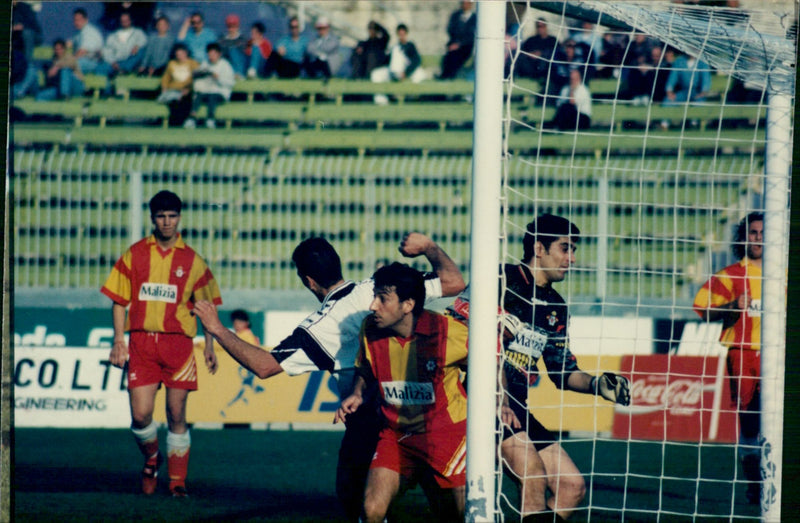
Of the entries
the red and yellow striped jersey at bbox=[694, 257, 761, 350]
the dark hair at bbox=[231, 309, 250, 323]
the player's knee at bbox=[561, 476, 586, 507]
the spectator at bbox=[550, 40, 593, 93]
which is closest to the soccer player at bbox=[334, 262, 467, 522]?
the player's knee at bbox=[561, 476, 586, 507]

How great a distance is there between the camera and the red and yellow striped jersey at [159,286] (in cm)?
668

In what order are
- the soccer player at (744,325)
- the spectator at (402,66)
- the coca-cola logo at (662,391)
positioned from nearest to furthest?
the soccer player at (744,325), the coca-cola logo at (662,391), the spectator at (402,66)

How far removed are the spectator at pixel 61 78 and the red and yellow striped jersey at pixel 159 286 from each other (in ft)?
22.0

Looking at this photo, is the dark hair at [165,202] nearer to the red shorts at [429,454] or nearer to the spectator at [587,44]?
the red shorts at [429,454]

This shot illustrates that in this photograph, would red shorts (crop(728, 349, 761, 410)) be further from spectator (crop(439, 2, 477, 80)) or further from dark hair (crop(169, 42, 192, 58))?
dark hair (crop(169, 42, 192, 58))

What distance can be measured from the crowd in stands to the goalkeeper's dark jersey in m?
7.42

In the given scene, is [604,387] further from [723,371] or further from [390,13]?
[390,13]

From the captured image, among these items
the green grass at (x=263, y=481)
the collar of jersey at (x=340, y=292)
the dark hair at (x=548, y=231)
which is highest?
the dark hair at (x=548, y=231)

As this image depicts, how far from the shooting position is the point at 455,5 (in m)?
13.8

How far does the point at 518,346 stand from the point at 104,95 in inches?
374

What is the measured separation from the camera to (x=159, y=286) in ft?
21.9

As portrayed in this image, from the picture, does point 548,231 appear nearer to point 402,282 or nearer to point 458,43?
point 402,282

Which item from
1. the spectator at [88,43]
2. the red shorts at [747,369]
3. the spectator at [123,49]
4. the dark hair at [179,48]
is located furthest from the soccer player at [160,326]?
the spectator at [88,43]

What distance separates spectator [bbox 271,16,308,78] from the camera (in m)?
12.6
